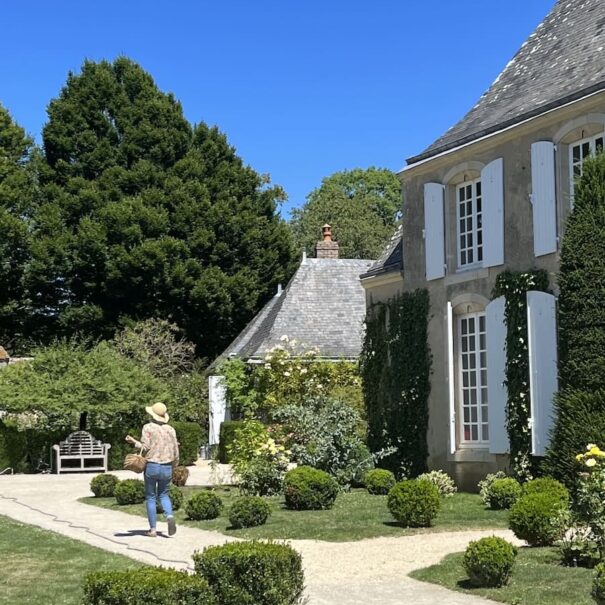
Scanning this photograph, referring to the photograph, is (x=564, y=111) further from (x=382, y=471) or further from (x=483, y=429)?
(x=382, y=471)

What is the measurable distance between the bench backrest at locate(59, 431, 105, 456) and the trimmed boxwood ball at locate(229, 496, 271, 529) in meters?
13.2

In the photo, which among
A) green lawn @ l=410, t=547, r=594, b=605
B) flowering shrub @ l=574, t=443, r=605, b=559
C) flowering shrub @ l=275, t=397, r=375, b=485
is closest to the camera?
green lawn @ l=410, t=547, r=594, b=605

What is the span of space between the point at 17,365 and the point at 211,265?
1114 centimetres

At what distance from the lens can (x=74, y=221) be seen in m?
36.5

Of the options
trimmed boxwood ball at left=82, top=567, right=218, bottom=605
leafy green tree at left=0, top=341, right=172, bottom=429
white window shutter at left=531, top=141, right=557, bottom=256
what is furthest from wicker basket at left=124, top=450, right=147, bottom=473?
leafy green tree at left=0, top=341, right=172, bottom=429

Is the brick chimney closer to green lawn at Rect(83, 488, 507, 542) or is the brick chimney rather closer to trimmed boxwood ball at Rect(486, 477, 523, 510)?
green lawn at Rect(83, 488, 507, 542)

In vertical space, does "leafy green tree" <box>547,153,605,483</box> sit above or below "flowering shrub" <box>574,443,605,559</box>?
above

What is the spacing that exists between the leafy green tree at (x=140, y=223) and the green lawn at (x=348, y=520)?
1947cm

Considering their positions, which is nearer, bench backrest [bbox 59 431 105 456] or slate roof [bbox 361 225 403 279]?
slate roof [bbox 361 225 403 279]

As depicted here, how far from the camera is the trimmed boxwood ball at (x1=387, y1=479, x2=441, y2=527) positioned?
13055mm

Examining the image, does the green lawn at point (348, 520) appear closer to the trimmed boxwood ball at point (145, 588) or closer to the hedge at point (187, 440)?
the trimmed boxwood ball at point (145, 588)

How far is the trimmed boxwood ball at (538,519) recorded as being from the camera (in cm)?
1077

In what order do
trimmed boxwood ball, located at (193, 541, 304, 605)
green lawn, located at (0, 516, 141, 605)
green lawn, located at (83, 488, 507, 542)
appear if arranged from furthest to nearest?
green lawn, located at (83, 488, 507, 542), green lawn, located at (0, 516, 141, 605), trimmed boxwood ball, located at (193, 541, 304, 605)

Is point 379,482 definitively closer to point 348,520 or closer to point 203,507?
point 348,520
